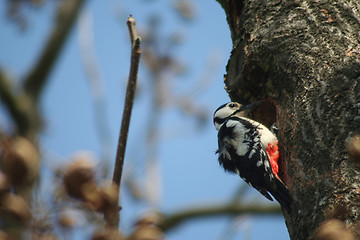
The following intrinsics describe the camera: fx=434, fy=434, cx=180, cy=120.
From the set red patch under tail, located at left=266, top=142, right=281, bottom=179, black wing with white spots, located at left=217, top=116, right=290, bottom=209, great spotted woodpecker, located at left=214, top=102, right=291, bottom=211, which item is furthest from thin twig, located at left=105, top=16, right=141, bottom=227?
red patch under tail, located at left=266, top=142, right=281, bottom=179

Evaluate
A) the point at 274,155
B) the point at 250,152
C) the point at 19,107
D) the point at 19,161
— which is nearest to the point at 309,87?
the point at 274,155

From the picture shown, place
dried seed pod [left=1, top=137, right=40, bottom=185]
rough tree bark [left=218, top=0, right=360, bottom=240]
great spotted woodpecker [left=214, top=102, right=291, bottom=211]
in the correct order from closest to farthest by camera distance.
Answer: dried seed pod [left=1, top=137, right=40, bottom=185] < rough tree bark [left=218, top=0, right=360, bottom=240] < great spotted woodpecker [left=214, top=102, right=291, bottom=211]

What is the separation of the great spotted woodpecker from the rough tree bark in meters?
0.14

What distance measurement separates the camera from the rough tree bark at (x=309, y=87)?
6.70 feet

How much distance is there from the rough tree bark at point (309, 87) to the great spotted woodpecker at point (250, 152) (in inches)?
5.6

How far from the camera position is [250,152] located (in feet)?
10.8

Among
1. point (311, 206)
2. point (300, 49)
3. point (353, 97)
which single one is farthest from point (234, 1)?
point (311, 206)

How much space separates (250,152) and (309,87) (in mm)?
1003

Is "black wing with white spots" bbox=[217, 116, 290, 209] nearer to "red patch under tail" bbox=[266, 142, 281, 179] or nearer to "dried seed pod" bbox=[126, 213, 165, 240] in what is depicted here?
"red patch under tail" bbox=[266, 142, 281, 179]

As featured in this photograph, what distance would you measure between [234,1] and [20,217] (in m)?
2.84

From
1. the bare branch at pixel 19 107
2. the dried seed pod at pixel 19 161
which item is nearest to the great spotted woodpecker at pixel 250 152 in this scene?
the bare branch at pixel 19 107

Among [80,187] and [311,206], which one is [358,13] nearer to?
[311,206]

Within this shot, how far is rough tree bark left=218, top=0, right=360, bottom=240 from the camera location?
204 cm

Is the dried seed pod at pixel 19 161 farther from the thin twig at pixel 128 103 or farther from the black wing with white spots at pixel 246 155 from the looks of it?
the black wing with white spots at pixel 246 155
